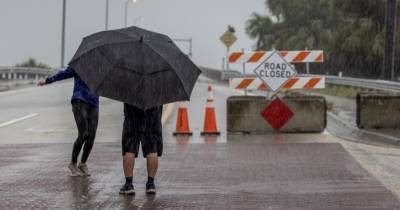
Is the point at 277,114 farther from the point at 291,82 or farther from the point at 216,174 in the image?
the point at 216,174

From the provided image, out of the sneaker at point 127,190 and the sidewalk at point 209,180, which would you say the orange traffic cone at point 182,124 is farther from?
the sneaker at point 127,190

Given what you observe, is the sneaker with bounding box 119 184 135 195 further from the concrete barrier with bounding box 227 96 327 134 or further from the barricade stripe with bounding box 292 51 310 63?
the barricade stripe with bounding box 292 51 310 63

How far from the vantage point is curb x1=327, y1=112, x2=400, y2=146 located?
688 inches

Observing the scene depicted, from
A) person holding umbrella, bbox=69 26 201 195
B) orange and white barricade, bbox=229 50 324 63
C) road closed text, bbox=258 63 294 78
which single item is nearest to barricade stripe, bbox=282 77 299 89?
road closed text, bbox=258 63 294 78

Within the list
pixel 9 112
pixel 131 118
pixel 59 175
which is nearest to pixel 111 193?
pixel 131 118

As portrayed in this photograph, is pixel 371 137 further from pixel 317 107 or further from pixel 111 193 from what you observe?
pixel 111 193

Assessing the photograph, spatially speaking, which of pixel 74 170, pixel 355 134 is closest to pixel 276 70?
pixel 355 134

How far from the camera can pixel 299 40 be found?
3187 inches

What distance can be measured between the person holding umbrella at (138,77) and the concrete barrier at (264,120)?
7833 mm

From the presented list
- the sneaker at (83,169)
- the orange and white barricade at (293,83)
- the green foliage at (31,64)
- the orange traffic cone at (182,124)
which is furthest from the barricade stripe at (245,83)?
the green foliage at (31,64)

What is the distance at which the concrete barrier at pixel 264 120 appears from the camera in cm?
1845

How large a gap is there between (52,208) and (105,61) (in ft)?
5.35

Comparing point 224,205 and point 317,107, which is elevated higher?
point 317,107

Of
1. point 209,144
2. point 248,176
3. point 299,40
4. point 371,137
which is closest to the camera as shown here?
point 248,176
